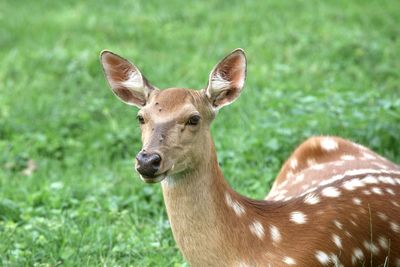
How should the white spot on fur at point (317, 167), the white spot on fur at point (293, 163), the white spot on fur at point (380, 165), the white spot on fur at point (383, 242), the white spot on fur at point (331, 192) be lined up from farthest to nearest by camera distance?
the white spot on fur at point (293, 163) < the white spot on fur at point (317, 167) < the white spot on fur at point (380, 165) < the white spot on fur at point (331, 192) < the white spot on fur at point (383, 242)

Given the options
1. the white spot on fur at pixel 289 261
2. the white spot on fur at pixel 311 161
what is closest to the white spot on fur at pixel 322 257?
the white spot on fur at pixel 289 261

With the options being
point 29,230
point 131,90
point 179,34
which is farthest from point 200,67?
point 131,90

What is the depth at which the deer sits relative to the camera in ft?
13.9

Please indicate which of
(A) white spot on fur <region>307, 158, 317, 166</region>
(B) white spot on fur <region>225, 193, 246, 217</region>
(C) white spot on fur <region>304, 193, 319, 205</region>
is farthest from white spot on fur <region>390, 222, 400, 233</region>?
(A) white spot on fur <region>307, 158, 317, 166</region>

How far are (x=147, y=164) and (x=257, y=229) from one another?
28.8 inches

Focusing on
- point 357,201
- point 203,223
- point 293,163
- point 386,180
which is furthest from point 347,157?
point 203,223

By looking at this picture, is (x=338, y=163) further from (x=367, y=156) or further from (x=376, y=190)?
(x=376, y=190)

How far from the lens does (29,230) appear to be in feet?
18.6

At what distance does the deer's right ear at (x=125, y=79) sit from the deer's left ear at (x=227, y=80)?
34 cm

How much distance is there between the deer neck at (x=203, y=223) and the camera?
14.1 feet

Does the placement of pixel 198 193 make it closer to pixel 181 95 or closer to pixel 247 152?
pixel 181 95

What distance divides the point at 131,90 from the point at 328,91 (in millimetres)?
2838

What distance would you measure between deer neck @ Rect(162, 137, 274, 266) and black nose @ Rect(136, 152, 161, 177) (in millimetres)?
342

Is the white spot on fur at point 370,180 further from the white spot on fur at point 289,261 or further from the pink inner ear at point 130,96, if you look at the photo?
the pink inner ear at point 130,96
